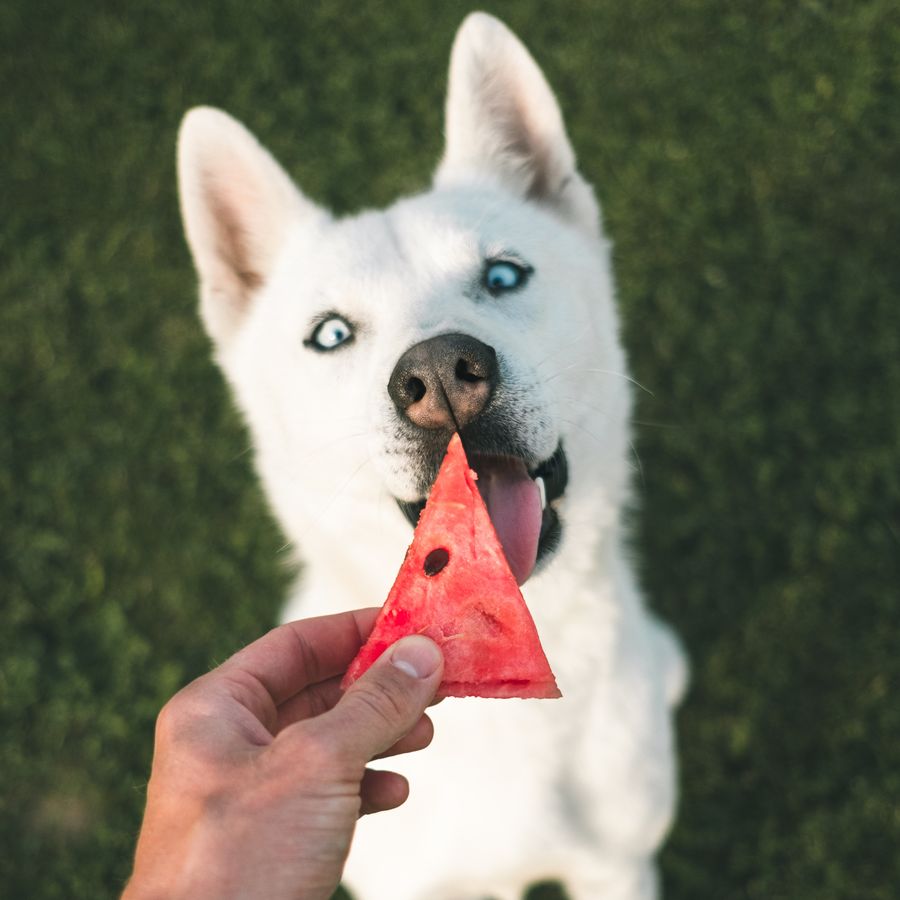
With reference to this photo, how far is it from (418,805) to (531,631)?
1.09 metres

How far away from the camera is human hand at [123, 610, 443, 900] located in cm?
155

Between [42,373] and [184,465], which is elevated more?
[42,373]

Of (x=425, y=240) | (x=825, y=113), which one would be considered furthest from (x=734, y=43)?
(x=425, y=240)

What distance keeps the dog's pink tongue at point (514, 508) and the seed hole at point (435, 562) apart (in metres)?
0.21

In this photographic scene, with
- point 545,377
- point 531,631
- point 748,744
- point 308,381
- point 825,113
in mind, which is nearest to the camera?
point 531,631

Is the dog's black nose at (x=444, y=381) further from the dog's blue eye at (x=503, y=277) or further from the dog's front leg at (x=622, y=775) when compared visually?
the dog's front leg at (x=622, y=775)

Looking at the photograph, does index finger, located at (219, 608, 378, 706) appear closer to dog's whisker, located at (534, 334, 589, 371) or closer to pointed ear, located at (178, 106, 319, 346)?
dog's whisker, located at (534, 334, 589, 371)

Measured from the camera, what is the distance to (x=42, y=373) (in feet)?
16.1

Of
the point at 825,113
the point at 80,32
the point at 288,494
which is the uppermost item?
the point at 80,32

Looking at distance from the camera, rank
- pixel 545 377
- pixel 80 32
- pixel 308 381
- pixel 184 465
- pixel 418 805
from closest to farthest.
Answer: pixel 545 377
pixel 308 381
pixel 418 805
pixel 184 465
pixel 80 32

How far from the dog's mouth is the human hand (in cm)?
42

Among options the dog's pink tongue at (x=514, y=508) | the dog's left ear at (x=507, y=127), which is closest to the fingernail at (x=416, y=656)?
the dog's pink tongue at (x=514, y=508)

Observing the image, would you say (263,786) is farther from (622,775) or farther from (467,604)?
(622,775)

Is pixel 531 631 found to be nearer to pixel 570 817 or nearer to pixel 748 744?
pixel 570 817
